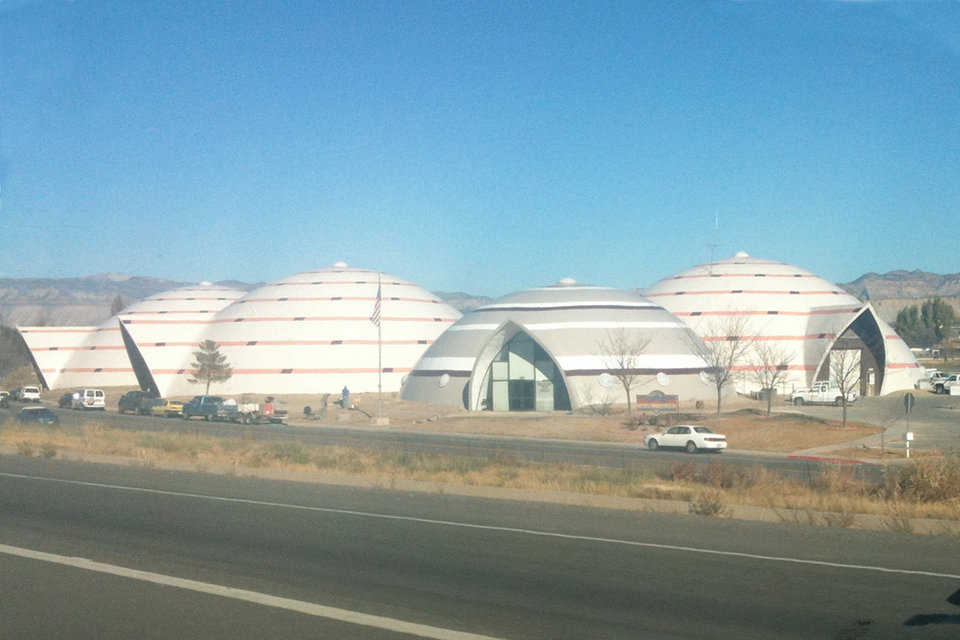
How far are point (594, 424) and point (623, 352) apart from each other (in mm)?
14067

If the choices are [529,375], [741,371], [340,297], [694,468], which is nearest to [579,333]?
[529,375]

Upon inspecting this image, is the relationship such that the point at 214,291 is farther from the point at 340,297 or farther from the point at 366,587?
the point at 366,587

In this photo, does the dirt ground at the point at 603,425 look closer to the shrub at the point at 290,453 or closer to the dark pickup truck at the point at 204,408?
the dark pickup truck at the point at 204,408

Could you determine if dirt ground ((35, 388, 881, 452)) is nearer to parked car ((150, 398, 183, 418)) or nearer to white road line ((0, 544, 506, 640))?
parked car ((150, 398, 183, 418))

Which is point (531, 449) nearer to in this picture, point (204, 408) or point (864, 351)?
point (204, 408)

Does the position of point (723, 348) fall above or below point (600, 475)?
above

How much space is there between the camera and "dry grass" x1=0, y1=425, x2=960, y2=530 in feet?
58.6

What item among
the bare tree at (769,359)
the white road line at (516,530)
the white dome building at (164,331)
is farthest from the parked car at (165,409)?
the bare tree at (769,359)

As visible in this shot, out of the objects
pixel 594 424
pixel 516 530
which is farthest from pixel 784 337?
pixel 516 530

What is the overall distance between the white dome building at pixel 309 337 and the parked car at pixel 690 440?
4658 centimetres

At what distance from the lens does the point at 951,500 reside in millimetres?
17859

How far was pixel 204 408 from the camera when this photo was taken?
55719 millimetres

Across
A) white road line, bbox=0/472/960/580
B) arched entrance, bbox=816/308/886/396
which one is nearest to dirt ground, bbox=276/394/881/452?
arched entrance, bbox=816/308/886/396

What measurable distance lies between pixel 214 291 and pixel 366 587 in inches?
3893
